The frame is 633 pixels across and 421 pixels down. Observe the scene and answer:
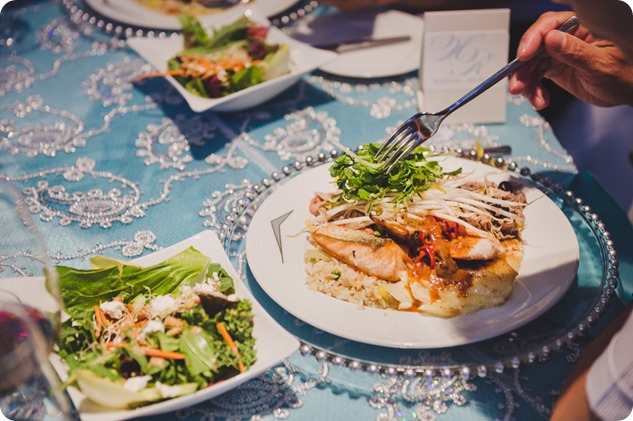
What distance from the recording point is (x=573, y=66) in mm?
1996

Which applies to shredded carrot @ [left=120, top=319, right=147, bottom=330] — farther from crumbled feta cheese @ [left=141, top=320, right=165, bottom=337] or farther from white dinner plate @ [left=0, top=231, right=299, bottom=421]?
white dinner plate @ [left=0, top=231, right=299, bottom=421]

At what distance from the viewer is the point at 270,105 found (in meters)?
2.77

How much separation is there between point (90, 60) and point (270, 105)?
1181 mm

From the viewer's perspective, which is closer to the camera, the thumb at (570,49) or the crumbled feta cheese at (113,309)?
the crumbled feta cheese at (113,309)

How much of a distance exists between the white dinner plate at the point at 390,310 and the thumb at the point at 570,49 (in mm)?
456

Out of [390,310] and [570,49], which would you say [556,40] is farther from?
[390,310]

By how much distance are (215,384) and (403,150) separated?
38.6 inches

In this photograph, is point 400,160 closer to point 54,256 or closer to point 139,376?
point 139,376

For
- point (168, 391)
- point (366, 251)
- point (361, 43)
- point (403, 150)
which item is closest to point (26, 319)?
point (168, 391)

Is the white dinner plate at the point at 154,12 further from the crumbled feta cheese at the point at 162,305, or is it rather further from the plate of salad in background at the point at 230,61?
the crumbled feta cheese at the point at 162,305

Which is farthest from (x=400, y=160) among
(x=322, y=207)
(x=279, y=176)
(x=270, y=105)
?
(x=270, y=105)

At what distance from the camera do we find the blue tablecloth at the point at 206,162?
1.47 m

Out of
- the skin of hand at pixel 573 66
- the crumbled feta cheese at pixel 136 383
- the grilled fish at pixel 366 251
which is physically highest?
the skin of hand at pixel 573 66

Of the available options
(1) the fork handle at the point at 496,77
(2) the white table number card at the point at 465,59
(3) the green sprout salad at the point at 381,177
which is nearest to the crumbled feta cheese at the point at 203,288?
(3) the green sprout salad at the point at 381,177
